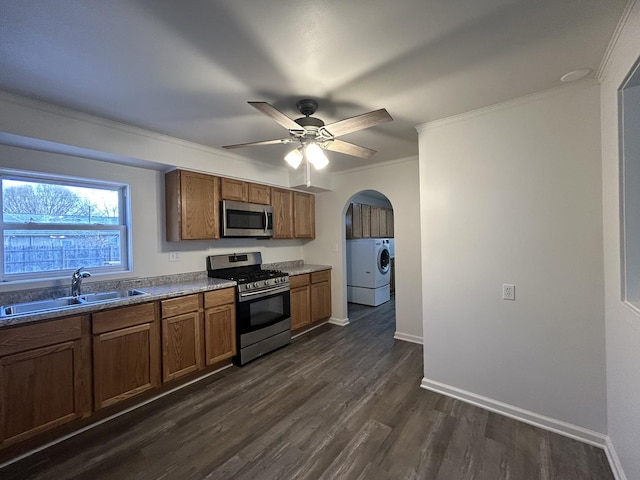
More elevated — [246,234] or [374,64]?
[374,64]

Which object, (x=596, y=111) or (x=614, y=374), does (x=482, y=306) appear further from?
(x=596, y=111)

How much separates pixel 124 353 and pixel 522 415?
126 inches

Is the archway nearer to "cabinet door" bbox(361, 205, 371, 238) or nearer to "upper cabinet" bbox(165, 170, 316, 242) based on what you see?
"cabinet door" bbox(361, 205, 371, 238)

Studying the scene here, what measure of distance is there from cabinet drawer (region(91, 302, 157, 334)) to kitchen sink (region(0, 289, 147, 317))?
4.7 inches

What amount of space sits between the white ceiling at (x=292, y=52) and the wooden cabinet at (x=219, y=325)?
1789 millimetres

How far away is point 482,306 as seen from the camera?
2.25 m

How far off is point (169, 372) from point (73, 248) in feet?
4.85

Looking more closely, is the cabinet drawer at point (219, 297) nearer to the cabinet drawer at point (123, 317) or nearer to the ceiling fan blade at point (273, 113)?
the cabinet drawer at point (123, 317)

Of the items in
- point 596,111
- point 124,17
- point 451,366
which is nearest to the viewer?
point 124,17

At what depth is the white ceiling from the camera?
48.8 inches

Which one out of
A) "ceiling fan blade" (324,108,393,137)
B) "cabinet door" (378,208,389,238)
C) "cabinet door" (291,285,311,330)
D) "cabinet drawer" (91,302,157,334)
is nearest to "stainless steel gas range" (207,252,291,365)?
"cabinet door" (291,285,311,330)

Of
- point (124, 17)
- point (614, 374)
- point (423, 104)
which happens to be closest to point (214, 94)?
point (124, 17)

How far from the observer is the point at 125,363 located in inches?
88.4

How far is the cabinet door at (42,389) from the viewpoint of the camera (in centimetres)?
174
